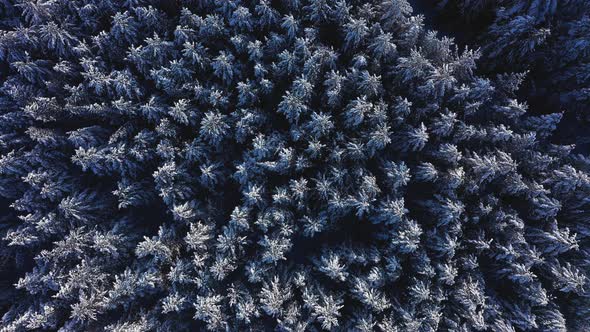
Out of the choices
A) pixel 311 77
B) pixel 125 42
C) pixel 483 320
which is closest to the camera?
pixel 483 320

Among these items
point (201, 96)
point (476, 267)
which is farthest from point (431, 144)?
point (201, 96)

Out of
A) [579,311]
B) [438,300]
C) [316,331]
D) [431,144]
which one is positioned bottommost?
[316,331]

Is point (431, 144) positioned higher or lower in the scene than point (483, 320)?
higher

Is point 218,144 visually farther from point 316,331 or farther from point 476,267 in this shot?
point 476,267

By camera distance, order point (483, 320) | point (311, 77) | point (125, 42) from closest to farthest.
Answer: point (483, 320) → point (311, 77) → point (125, 42)

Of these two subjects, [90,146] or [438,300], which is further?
[90,146]

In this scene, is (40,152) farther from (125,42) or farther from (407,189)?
(407,189)
